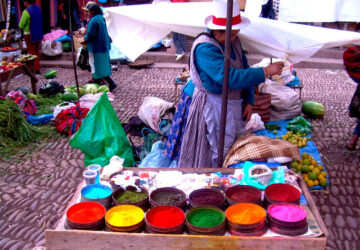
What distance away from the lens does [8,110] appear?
582 cm

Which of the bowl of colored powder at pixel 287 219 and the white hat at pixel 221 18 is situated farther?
the white hat at pixel 221 18

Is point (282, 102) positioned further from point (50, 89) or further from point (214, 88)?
point (50, 89)

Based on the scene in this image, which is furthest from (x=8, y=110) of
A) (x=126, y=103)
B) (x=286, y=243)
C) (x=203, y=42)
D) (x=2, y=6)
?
(x=2, y=6)

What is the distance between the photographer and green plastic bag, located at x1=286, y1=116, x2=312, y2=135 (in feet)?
18.5

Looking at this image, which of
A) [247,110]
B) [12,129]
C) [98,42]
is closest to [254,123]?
[247,110]

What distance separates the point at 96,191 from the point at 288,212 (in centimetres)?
127

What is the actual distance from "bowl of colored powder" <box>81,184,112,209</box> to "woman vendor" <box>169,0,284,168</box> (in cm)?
130

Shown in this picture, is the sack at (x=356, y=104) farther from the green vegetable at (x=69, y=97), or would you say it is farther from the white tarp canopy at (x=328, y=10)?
the green vegetable at (x=69, y=97)

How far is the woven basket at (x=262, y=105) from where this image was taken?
18.9 ft

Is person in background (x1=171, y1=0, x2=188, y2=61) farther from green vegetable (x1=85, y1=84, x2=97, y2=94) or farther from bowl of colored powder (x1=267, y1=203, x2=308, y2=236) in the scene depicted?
bowl of colored powder (x1=267, y1=203, x2=308, y2=236)

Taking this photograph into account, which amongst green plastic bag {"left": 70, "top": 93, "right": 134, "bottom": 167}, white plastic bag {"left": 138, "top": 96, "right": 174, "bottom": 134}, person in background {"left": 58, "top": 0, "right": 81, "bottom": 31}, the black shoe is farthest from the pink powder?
person in background {"left": 58, "top": 0, "right": 81, "bottom": 31}

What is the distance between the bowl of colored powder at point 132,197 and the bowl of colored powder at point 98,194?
5 cm

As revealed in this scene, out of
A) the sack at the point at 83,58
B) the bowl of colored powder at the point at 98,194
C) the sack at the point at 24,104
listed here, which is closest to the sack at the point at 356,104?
the bowl of colored powder at the point at 98,194

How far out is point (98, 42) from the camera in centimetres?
851
